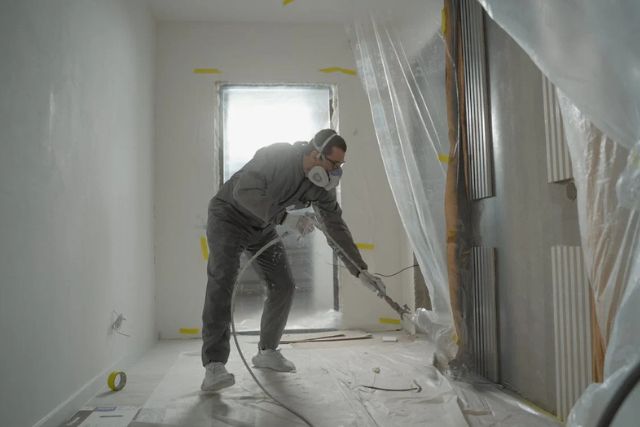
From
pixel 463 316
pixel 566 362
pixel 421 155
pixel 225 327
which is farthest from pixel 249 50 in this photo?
pixel 566 362

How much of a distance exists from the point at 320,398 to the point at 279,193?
0.82 meters

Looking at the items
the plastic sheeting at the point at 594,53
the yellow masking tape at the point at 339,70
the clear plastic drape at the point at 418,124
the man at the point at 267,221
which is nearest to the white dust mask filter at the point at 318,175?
the man at the point at 267,221

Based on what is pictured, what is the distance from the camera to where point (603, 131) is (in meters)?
0.91

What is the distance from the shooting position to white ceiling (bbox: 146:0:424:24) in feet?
9.48

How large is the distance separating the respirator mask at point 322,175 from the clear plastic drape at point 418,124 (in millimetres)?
256

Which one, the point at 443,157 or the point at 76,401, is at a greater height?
the point at 443,157

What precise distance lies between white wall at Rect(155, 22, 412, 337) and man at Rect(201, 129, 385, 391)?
1066 mm

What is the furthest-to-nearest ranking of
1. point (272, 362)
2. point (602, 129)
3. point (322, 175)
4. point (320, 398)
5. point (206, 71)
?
1. point (206, 71)
2. point (272, 362)
3. point (322, 175)
4. point (320, 398)
5. point (602, 129)

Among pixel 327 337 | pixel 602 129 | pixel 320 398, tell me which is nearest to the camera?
pixel 602 129

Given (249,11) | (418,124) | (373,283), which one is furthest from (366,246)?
(249,11)

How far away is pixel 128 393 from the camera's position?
→ 188 cm

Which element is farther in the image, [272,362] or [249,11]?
[249,11]

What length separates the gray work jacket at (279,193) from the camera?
1851 millimetres

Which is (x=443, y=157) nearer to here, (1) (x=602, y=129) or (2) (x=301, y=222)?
(2) (x=301, y=222)
